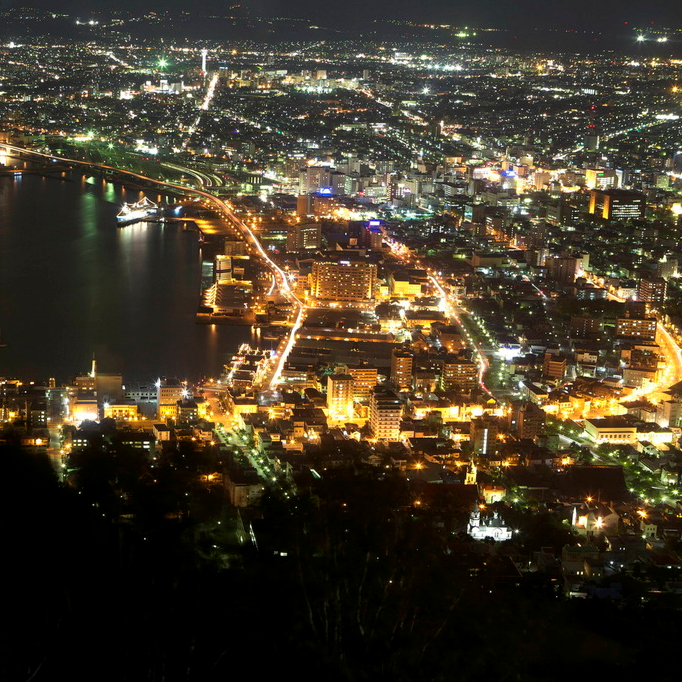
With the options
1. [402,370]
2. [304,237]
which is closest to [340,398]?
[402,370]

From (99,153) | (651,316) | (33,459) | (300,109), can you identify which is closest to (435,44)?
(300,109)

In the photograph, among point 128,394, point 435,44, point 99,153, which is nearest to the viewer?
point 128,394

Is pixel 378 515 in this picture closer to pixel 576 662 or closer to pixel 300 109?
pixel 576 662

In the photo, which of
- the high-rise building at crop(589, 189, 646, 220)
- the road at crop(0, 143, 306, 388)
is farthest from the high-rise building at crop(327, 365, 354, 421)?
the high-rise building at crop(589, 189, 646, 220)

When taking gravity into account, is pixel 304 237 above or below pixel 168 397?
above

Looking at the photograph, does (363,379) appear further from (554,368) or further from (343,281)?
(343,281)

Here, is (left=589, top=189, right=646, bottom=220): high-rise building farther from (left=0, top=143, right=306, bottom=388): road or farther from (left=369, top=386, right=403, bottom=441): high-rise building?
(left=369, top=386, right=403, bottom=441): high-rise building

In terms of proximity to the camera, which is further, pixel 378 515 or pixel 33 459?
pixel 33 459
